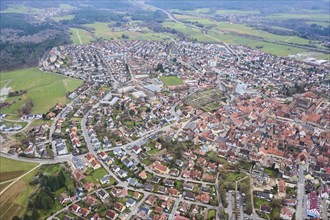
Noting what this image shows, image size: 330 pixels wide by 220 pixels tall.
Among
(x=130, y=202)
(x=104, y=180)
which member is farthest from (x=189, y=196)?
(x=104, y=180)

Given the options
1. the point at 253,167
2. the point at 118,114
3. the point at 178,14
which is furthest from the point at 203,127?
the point at 178,14

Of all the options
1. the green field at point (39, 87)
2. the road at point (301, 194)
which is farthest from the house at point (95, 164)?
the road at point (301, 194)

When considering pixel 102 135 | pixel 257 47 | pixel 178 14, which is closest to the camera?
pixel 102 135

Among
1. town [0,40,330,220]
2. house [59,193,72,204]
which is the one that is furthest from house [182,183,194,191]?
house [59,193,72,204]

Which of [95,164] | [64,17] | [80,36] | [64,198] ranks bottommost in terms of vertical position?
[64,198]

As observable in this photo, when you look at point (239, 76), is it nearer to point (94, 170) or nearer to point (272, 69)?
point (272, 69)

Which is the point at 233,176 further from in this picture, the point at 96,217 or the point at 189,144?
the point at 96,217
